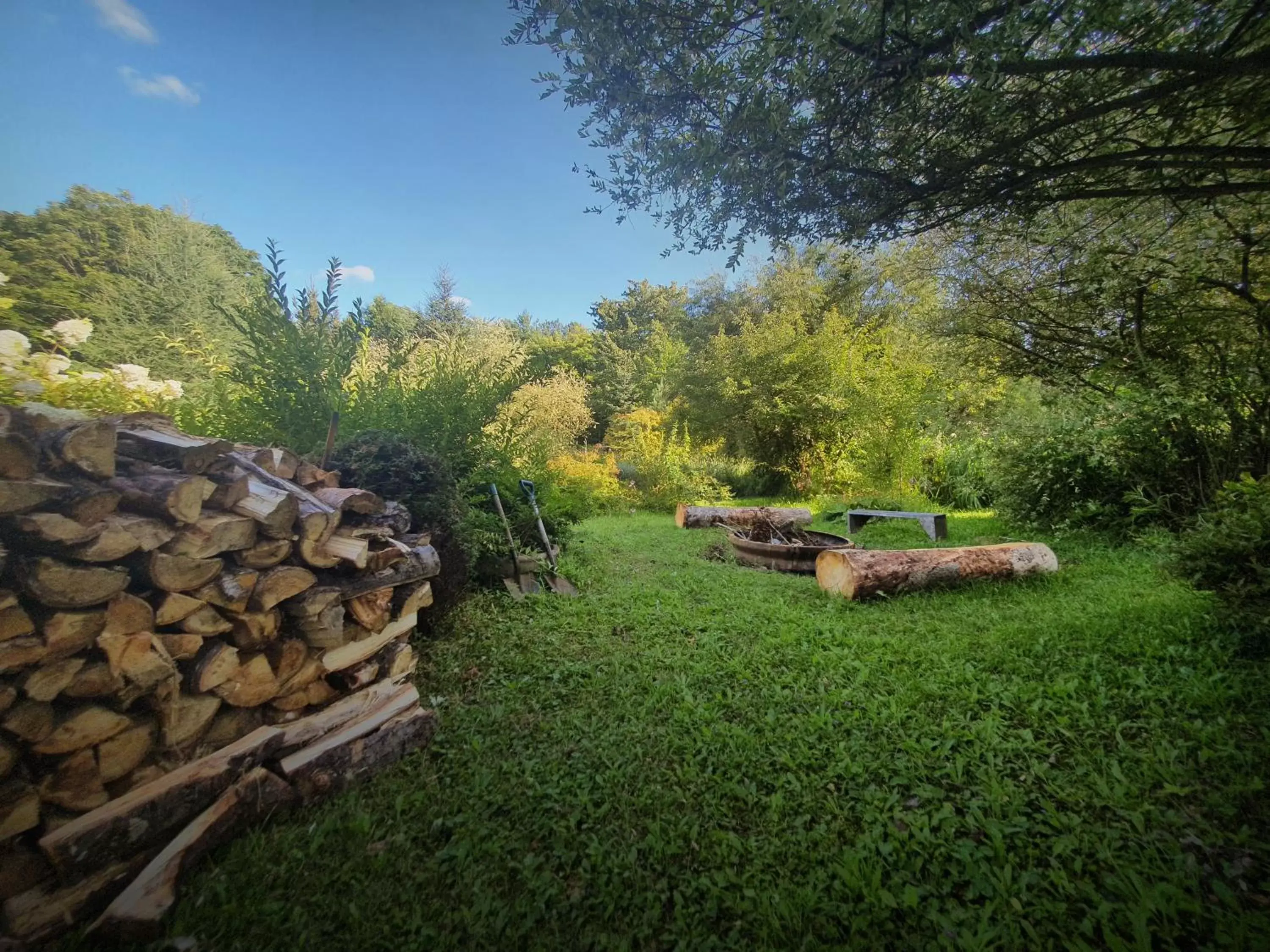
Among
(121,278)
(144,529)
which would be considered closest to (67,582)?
(144,529)

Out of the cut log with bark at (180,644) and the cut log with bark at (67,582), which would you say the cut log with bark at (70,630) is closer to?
the cut log with bark at (67,582)

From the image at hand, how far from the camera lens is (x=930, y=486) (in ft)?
32.8

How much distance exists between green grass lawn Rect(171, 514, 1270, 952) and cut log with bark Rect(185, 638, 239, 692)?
22.2 inches

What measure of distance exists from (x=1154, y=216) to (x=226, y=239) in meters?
11.2

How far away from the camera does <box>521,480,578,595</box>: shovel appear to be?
4.29m

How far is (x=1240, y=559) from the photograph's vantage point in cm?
243

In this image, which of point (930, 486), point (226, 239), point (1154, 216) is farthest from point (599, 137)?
point (930, 486)

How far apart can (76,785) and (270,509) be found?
0.98 meters

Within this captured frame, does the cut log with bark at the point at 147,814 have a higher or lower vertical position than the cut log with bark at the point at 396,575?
lower

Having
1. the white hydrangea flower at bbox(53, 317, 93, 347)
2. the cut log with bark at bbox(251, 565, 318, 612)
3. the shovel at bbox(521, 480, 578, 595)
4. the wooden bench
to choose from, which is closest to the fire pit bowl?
the wooden bench

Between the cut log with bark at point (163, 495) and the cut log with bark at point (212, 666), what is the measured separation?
49cm

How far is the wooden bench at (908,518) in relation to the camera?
621 centimetres

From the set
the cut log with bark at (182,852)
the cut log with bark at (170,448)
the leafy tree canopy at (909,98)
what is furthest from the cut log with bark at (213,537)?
the leafy tree canopy at (909,98)

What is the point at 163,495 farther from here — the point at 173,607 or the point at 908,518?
the point at 908,518
